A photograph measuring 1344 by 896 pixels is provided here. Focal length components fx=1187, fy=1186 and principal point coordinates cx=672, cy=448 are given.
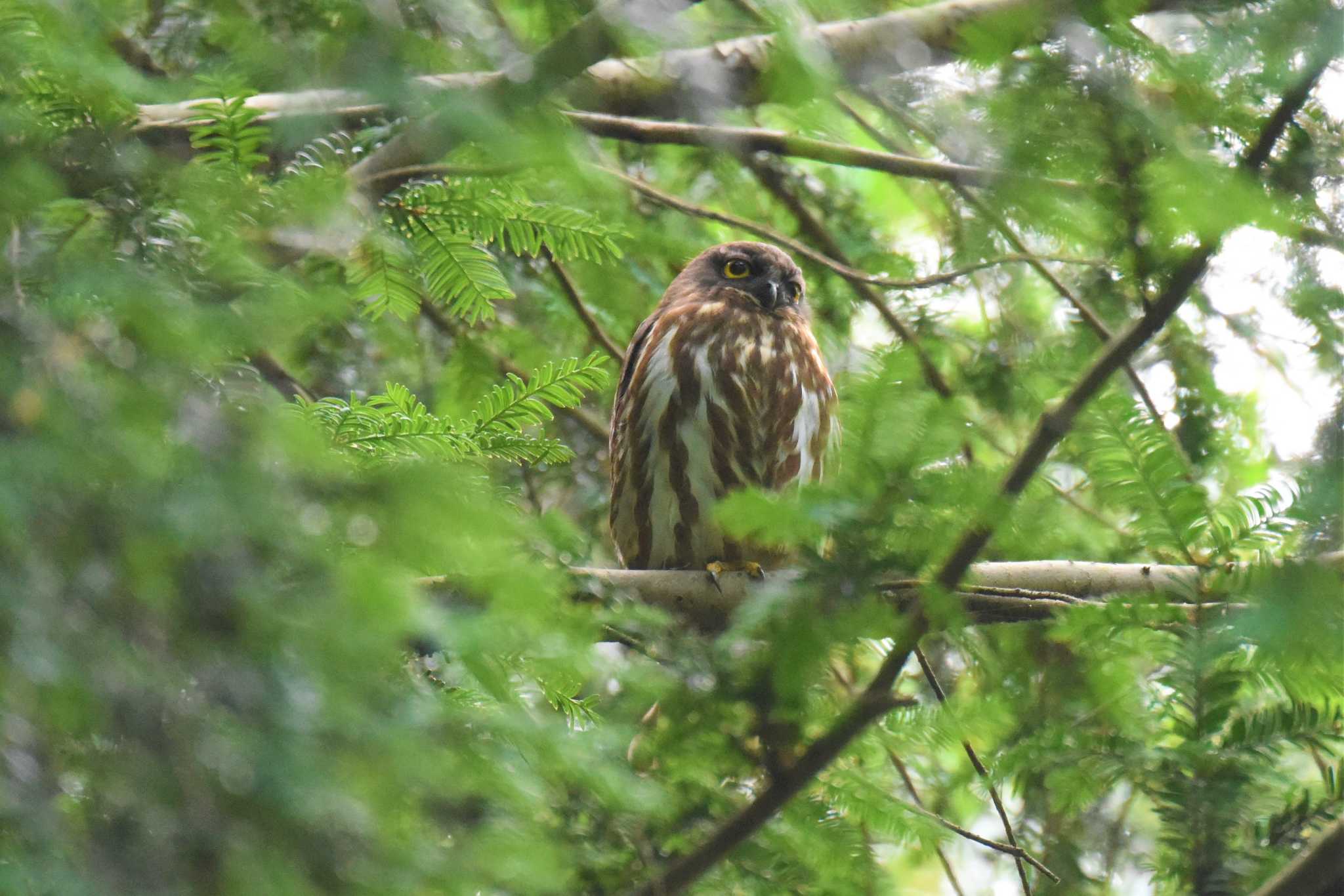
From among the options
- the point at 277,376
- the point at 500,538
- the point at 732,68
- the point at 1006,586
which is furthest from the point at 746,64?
the point at 500,538

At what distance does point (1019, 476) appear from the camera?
1557 millimetres

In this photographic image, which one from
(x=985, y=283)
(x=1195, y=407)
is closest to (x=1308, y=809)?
(x=1195, y=407)

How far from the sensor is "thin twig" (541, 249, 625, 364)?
4293 millimetres

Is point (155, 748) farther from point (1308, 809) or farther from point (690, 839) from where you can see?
point (1308, 809)

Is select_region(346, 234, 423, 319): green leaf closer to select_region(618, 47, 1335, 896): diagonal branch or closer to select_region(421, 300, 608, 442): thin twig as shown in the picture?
select_region(421, 300, 608, 442): thin twig

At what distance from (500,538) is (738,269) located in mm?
3554

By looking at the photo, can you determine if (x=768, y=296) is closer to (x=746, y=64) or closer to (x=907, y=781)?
(x=746, y=64)

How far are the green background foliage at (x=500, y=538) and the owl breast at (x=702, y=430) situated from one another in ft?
4.41

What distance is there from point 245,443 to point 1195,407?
3365 millimetres

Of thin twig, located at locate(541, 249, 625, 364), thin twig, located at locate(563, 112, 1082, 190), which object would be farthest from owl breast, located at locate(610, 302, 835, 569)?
thin twig, located at locate(563, 112, 1082, 190)

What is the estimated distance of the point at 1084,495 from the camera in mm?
4828

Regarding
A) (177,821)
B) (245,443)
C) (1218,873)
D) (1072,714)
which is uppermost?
(245,443)

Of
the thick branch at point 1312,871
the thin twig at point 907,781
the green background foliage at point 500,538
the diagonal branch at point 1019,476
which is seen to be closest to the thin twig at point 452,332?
the green background foliage at point 500,538

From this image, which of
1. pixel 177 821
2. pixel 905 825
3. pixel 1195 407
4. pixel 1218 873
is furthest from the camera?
pixel 1195 407
